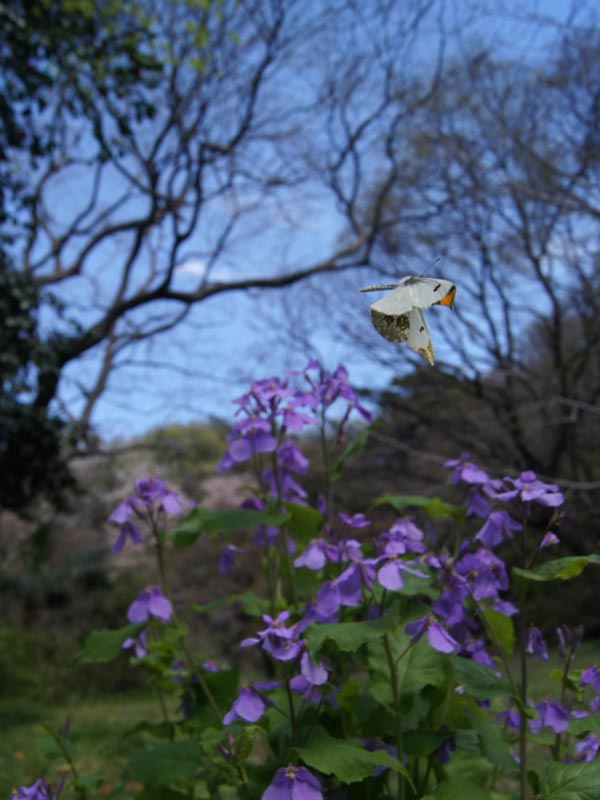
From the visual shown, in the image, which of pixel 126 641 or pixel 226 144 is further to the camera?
pixel 226 144

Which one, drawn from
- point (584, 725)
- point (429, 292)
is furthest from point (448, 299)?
point (584, 725)

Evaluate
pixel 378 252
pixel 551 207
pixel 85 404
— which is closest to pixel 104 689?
pixel 85 404

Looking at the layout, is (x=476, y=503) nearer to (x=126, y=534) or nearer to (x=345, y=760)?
(x=345, y=760)

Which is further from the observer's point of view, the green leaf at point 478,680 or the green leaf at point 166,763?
the green leaf at point 166,763

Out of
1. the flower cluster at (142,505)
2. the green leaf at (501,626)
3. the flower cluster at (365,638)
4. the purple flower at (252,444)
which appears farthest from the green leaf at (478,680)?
the flower cluster at (142,505)

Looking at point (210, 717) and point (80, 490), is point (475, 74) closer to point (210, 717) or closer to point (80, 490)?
point (80, 490)

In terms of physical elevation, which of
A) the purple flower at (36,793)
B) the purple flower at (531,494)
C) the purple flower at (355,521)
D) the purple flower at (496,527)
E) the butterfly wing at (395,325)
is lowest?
the purple flower at (36,793)

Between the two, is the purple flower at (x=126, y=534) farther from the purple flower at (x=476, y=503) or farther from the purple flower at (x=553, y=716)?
the purple flower at (x=553, y=716)
